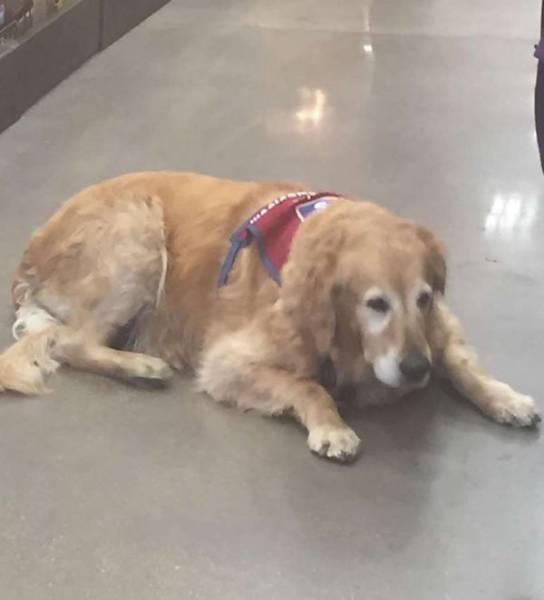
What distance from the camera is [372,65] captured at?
18.1 ft

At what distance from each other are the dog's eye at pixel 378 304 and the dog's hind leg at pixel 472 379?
243mm

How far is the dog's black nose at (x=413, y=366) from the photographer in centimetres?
252

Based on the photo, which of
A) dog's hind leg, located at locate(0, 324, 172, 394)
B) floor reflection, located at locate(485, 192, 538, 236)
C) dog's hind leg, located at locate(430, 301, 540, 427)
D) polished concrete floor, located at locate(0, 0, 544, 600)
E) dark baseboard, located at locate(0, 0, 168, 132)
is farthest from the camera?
dark baseboard, located at locate(0, 0, 168, 132)

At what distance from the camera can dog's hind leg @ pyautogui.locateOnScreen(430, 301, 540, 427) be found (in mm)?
2723

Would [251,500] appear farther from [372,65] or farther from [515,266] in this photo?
[372,65]

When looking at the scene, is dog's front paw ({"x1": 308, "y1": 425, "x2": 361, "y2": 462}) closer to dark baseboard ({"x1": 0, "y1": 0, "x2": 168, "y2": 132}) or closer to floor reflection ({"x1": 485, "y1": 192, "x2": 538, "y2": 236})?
floor reflection ({"x1": 485, "y1": 192, "x2": 538, "y2": 236})

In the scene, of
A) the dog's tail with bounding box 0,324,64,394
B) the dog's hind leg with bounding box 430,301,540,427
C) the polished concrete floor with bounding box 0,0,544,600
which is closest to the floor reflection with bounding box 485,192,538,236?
the polished concrete floor with bounding box 0,0,544,600

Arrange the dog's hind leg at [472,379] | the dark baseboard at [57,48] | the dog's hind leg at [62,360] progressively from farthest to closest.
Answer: the dark baseboard at [57,48] < the dog's hind leg at [62,360] < the dog's hind leg at [472,379]

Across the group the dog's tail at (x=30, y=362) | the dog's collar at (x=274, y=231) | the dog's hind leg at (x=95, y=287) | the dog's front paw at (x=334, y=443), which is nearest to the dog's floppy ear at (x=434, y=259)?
the dog's collar at (x=274, y=231)

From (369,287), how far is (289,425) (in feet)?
1.35

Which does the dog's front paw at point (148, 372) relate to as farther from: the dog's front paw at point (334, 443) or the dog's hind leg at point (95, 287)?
the dog's front paw at point (334, 443)

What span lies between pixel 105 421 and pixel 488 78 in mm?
3304

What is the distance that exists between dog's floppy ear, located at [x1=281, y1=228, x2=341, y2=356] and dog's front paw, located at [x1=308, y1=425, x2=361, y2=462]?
0.67ft

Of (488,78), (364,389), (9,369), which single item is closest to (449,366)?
(364,389)
